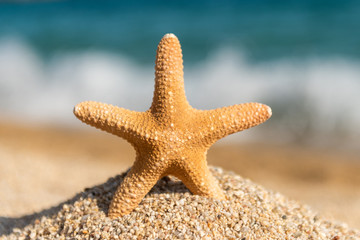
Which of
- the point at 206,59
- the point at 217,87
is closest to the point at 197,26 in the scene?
the point at 206,59

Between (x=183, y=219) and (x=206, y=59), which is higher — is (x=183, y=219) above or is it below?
below

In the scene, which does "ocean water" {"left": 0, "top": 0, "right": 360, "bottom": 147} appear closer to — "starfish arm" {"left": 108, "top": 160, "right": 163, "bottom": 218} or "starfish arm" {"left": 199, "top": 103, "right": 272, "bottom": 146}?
"starfish arm" {"left": 199, "top": 103, "right": 272, "bottom": 146}

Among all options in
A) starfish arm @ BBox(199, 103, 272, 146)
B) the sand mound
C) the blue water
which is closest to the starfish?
starfish arm @ BBox(199, 103, 272, 146)

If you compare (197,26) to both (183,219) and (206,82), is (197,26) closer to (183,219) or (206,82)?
(206,82)

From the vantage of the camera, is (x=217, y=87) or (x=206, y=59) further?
(x=206, y=59)

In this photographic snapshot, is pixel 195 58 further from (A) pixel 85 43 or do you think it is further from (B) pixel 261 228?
(B) pixel 261 228

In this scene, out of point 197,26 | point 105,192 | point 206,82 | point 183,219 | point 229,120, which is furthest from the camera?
point 197,26
